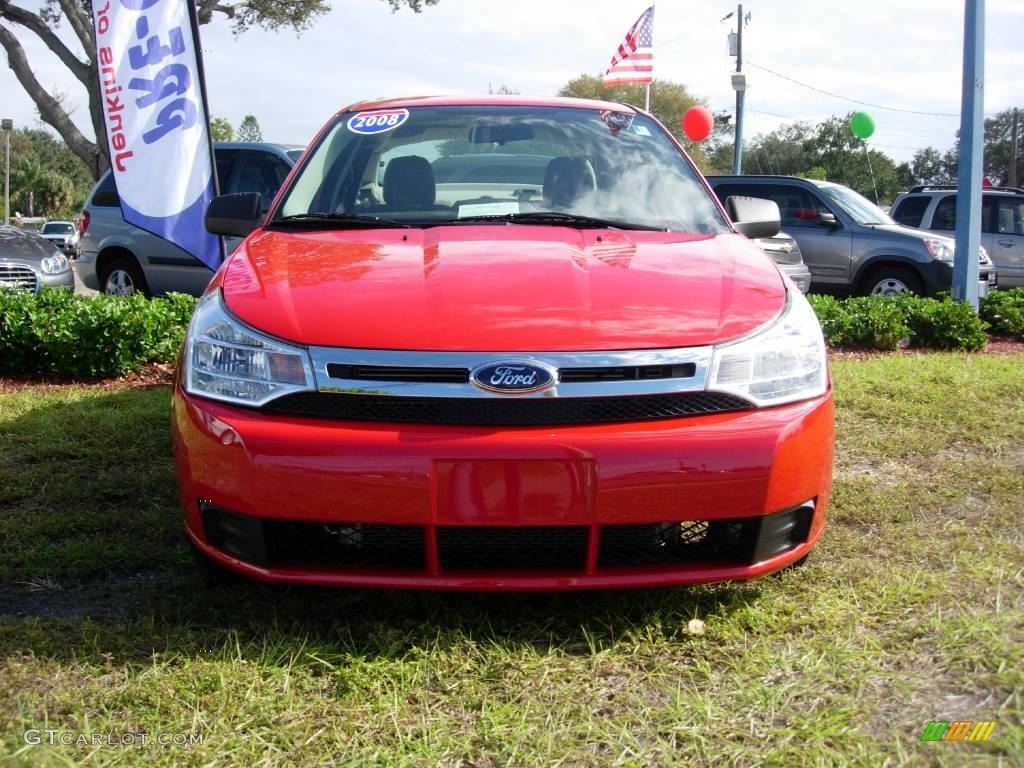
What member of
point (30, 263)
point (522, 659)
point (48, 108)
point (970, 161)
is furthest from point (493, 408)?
point (48, 108)

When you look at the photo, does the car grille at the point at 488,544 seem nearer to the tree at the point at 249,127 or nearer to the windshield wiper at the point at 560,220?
the windshield wiper at the point at 560,220

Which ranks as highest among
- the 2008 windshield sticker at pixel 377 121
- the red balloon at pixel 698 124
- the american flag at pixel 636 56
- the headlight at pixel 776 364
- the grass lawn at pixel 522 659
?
the american flag at pixel 636 56

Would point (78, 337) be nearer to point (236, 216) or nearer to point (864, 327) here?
point (236, 216)

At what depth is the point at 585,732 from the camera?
2.02 meters

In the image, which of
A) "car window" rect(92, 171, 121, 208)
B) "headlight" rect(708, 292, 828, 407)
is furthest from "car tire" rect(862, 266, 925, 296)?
"headlight" rect(708, 292, 828, 407)

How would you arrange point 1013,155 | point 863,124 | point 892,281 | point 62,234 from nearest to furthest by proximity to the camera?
point 892,281, point 863,124, point 62,234, point 1013,155

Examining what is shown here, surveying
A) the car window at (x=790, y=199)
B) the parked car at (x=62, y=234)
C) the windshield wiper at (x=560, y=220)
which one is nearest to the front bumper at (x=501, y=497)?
the windshield wiper at (x=560, y=220)

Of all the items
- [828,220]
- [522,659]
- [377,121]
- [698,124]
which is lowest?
[522,659]

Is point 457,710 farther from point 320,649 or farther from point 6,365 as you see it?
point 6,365

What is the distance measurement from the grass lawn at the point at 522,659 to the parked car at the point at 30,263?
6.09 m

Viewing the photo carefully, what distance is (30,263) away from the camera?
29.2ft

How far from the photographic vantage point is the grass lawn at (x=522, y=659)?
6.43 feet

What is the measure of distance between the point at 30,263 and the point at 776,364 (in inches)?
333

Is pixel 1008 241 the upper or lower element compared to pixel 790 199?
lower
